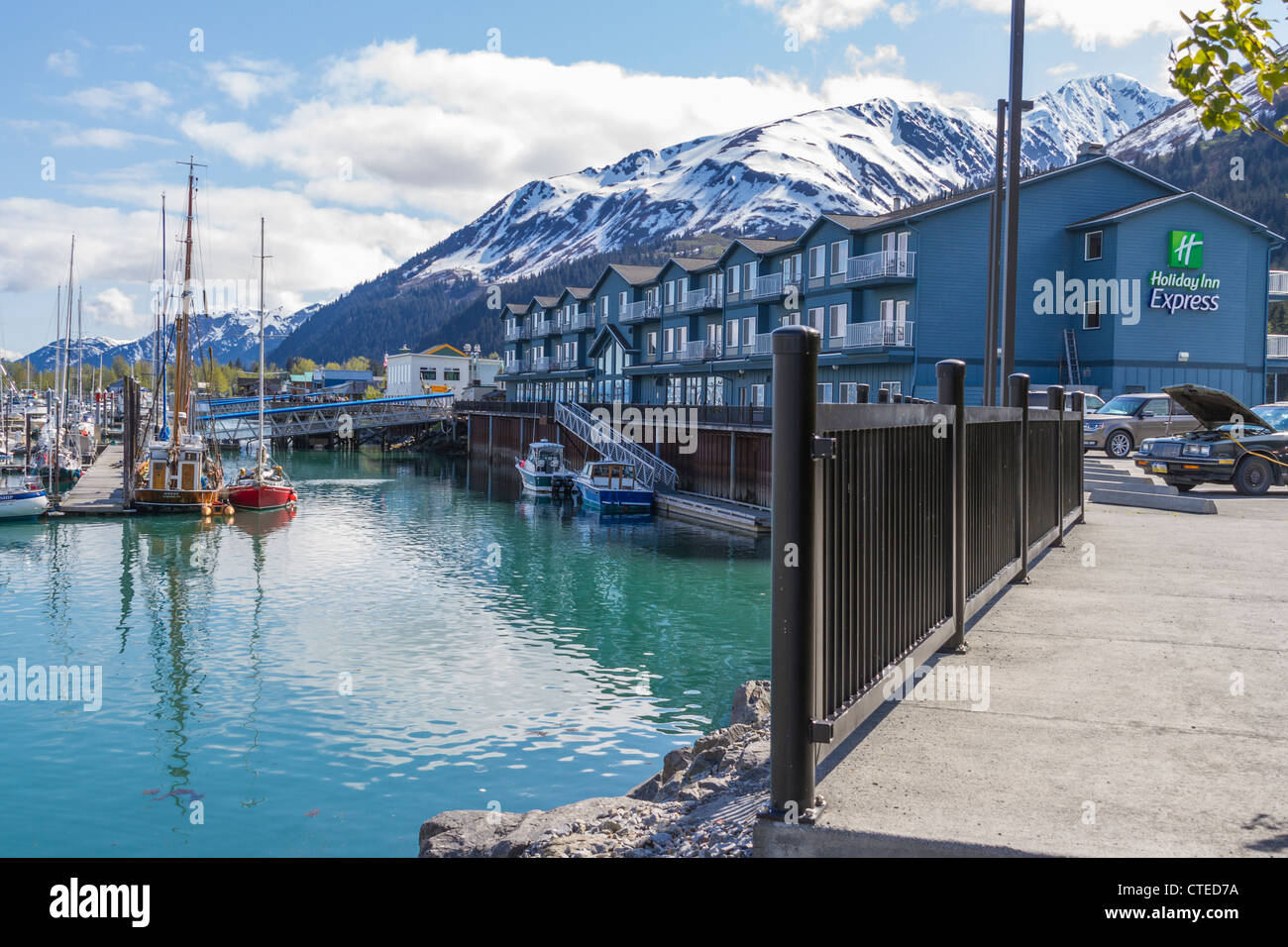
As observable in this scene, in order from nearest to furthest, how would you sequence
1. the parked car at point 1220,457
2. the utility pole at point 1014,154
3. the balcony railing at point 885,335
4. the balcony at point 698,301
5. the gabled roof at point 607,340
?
the utility pole at point 1014,154
the parked car at point 1220,457
the balcony railing at point 885,335
the balcony at point 698,301
the gabled roof at point 607,340

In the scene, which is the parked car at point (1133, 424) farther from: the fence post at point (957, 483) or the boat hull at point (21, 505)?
the boat hull at point (21, 505)

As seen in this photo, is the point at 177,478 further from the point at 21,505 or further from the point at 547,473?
the point at 547,473

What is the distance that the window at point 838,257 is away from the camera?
54.7m

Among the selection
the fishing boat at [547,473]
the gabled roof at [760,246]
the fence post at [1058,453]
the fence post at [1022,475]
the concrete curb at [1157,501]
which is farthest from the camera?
the gabled roof at [760,246]

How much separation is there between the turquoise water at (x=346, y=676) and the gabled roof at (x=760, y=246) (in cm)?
2524

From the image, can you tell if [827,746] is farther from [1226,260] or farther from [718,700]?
[1226,260]

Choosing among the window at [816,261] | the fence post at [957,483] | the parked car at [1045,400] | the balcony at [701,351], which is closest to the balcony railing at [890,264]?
the window at [816,261]

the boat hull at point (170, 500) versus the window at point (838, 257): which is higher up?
the window at point (838, 257)

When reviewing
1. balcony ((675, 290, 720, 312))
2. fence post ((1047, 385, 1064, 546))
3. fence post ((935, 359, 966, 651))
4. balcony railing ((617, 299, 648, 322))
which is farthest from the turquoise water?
balcony railing ((617, 299, 648, 322))

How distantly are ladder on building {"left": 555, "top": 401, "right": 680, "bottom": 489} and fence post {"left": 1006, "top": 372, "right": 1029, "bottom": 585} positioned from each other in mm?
40404

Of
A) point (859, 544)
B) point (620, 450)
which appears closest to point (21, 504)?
point (620, 450)

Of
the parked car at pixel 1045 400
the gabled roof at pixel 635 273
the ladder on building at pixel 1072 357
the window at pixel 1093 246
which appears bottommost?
the parked car at pixel 1045 400

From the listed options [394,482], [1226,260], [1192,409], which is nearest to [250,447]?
[394,482]
